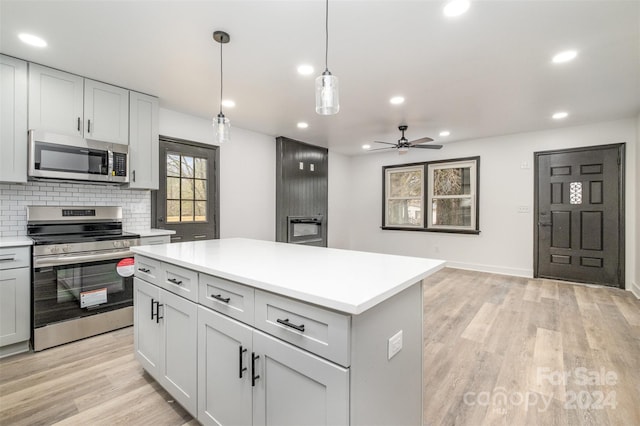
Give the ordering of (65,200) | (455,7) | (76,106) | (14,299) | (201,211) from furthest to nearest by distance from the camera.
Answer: (201,211), (65,200), (76,106), (14,299), (455,7)

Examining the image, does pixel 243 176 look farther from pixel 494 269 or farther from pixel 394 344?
pixel 494 269

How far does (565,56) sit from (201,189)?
4337 millimetres

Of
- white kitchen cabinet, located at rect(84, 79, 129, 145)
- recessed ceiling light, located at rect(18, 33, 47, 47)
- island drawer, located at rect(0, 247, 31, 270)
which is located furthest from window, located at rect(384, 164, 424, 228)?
island drawer, located at rect(0, 247, 31, 270)

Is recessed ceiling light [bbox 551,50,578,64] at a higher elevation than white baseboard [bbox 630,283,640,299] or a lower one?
higher

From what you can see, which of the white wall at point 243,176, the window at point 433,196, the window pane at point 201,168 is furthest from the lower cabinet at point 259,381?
the window at point 433,196

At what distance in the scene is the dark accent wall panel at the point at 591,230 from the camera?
435cm

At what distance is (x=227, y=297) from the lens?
1353 millimetres

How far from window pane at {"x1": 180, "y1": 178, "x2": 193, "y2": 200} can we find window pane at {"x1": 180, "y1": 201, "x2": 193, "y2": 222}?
72 mm

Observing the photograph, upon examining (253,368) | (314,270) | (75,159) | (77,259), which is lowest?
(253,368)

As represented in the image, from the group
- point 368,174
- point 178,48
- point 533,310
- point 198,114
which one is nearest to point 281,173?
point 198,114

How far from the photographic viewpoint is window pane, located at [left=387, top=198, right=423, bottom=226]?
621 cm

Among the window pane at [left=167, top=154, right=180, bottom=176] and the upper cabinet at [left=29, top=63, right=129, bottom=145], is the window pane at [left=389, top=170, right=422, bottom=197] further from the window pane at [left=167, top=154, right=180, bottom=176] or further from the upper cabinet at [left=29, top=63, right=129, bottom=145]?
the upper cabinet at [left=29, top=63, right=129, bottom=145]

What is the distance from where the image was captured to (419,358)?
4.67 ft

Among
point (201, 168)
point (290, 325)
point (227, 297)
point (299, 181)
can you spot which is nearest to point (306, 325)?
point (290, 325)
